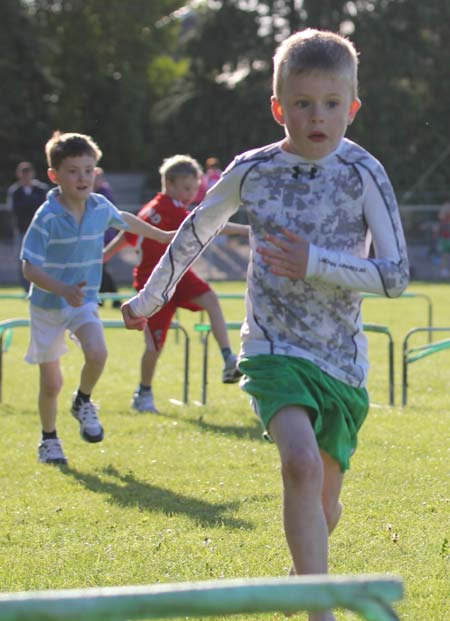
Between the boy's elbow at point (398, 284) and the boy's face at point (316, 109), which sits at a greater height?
the boy's face at point (316, 109)

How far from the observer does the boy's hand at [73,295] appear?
725 cm

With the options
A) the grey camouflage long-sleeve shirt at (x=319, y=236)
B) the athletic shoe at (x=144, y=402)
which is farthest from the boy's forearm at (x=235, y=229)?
the grey camouflage long-sleeve shirt at (x=319, y=236)

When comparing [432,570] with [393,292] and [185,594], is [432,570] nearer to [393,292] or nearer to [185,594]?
[393,292]

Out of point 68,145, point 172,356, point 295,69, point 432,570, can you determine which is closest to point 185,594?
point 295,69

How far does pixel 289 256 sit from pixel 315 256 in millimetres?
85

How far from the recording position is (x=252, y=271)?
15.1 feet

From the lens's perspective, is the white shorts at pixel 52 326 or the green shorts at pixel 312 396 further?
the white shorts at pixel 52 326

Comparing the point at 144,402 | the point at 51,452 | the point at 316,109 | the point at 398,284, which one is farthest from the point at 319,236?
the point at 144,402

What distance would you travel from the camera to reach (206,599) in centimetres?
233

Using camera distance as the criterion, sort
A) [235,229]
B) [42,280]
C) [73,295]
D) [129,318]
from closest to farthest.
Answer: [129,318]
[73,295]
[42,280]
[235,229]

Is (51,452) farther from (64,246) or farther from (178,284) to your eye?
(178,284)

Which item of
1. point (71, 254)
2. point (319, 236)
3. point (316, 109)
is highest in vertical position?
point (316, 109)

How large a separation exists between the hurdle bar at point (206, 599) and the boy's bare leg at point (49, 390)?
19.0 ft

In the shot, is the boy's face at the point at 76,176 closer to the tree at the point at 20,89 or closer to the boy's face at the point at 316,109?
the boy's face at the point at 316,109
